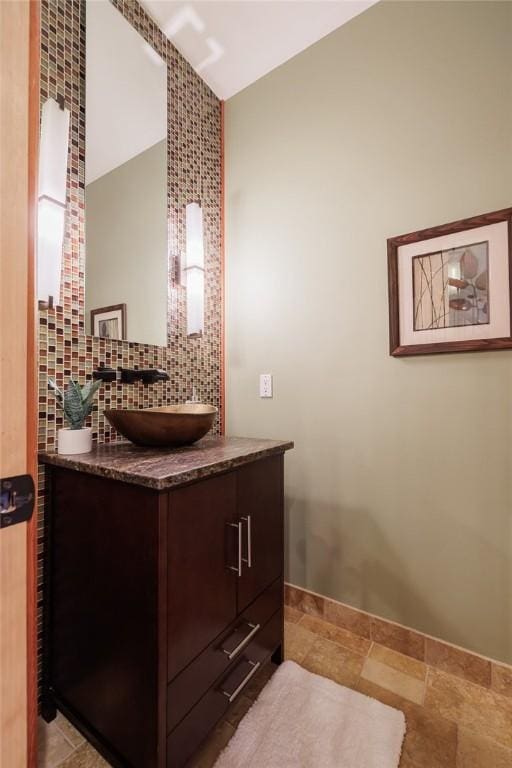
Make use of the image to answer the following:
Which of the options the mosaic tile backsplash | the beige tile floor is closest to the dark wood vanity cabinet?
the beige tile floor

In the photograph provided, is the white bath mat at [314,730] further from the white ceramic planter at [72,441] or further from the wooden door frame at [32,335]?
the white ceramic planter at [72,441]

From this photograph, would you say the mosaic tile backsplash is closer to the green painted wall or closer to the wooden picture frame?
the wooden picture frame

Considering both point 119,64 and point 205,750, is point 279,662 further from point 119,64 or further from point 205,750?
point 119,64

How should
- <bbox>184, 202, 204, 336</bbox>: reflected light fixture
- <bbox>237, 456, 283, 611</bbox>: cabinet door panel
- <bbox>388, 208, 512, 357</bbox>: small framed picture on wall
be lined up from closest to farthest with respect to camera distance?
<bbox>237, 456, 283, 611</bbox>: cabinet door panel < <bbox>388, 208, 512, 357</bbox>: small framed picture on wall < <bbox>184, 202, 204, 336</bbox>: reflected light fixture

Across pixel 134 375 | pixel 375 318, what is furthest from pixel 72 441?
Answer: pixel 375 318

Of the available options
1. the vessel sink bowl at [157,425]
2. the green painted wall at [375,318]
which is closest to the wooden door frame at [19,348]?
the vessel sink bowl at [157,425]

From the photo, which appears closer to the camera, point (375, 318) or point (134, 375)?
point (134, 375)

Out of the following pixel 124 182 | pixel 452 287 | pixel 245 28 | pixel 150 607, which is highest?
pixel 245 28

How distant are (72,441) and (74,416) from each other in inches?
3.4

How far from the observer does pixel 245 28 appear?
1.67 m

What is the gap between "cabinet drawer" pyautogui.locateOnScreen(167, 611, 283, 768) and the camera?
0.89 metres

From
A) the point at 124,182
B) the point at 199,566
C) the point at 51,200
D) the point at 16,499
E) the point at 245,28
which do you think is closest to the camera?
the point at 16,499

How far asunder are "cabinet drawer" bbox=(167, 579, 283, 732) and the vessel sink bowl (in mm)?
633

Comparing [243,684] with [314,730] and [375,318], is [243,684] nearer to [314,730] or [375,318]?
[314,730]
